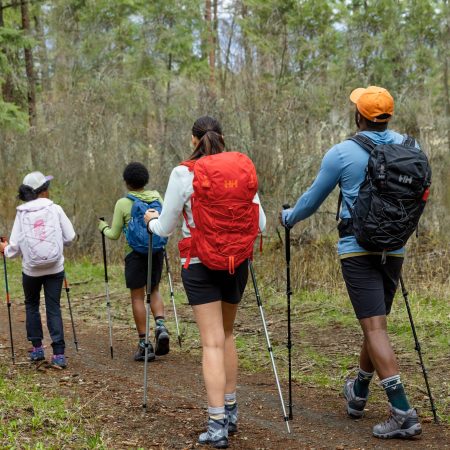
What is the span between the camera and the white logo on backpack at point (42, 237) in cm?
712

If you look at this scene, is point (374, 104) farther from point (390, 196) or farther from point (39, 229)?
point (39, 229)

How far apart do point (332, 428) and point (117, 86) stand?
55.4 feet

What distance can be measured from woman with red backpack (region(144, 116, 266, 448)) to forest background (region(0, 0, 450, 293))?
6.31 m

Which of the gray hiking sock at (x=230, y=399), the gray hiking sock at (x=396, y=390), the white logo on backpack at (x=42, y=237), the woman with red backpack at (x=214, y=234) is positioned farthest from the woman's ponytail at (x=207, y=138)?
Result: the white logo on backpack at (x=42, y=237)

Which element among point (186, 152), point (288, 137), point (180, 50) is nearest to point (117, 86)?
point (180, 50)

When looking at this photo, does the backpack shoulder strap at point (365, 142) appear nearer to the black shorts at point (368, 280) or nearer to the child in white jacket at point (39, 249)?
the black shorts at point (368, 280)

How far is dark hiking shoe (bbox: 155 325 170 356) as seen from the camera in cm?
765

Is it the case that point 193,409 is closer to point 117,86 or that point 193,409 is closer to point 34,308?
point 34,308

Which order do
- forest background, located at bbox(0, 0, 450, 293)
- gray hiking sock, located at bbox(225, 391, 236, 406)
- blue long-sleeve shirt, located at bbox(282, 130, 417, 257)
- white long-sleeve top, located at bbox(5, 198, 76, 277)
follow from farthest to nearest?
forest background, located at bbox(0, 0, 450, 293), white long-sleeve top, located at bbox(5, 198, 76, 277), gray hiking sock, located at bbox(225, 391, 236, 406), blue long-sleeve shirt, located at bbox(282, 130, 417, 257)

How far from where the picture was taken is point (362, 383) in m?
5.23

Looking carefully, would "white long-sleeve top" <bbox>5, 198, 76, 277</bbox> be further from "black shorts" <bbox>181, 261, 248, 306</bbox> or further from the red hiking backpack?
the red hiking backpack

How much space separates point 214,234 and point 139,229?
2.91 m

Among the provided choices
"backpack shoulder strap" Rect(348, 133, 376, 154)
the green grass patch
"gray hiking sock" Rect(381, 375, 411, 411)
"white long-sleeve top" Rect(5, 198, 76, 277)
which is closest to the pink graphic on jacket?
"white long-sleeve top" Rect(5, 198, 76, 277)

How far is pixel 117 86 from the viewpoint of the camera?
20688 millimetres
